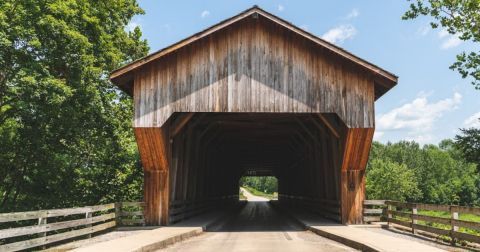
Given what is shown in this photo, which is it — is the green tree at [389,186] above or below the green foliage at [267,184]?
above

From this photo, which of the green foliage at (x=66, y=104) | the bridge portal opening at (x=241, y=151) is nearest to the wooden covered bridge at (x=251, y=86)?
the bridge portal opening at (x=241, y=151)

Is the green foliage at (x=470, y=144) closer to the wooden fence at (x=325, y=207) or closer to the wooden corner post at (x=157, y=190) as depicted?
the wooden fence at (x=325, y=207)

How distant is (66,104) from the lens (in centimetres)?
1616

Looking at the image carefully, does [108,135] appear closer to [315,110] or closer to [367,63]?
[315,110]

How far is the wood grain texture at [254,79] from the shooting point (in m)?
13.5

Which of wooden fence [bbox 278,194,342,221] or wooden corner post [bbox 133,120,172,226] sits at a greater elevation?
wooden corner post [bbox 133,120,172,226]

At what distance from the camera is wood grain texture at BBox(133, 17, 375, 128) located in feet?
44.4

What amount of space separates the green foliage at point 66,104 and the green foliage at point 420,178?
124 feet

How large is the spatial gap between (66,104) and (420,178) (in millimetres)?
89468

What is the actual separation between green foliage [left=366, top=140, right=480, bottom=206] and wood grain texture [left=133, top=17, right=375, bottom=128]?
3633 cm

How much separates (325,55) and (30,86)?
1041 cm

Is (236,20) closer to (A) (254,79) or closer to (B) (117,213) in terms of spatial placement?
(A) (254,79)

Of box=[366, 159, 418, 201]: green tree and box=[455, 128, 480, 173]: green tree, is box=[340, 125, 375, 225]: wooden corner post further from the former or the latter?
box=[366, 159, 418, 201]: green tree

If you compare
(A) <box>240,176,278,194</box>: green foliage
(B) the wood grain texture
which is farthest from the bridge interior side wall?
(A) <box>240,176,278,194</box>: green foliage
